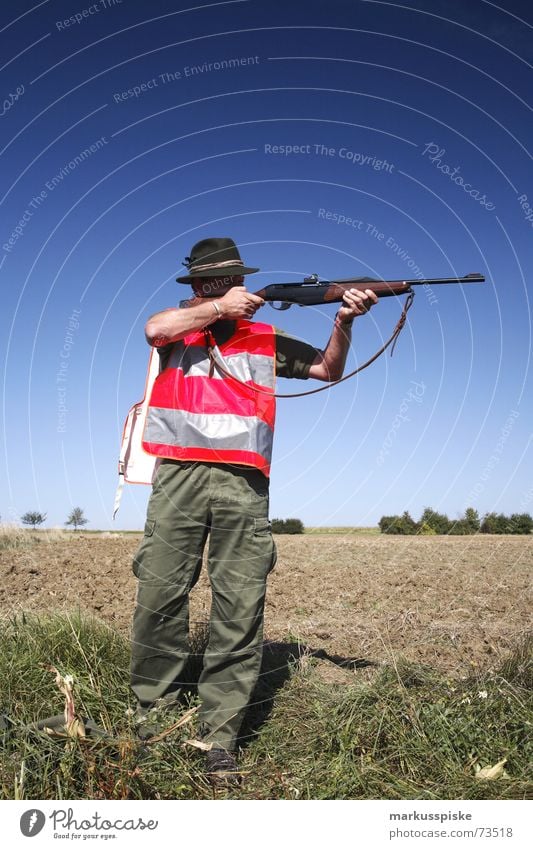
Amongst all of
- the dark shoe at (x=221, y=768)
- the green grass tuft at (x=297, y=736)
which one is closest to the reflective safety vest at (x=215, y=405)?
the green grass tuft at (x=297, y=736)

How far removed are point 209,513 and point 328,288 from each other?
1934 millimetres

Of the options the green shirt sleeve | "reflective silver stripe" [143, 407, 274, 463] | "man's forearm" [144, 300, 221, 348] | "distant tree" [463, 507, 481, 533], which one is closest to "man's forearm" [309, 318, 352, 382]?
the green shirt sleeve

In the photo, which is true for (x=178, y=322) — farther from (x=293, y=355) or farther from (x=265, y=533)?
(x=265, y=533)

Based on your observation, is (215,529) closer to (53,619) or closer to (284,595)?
(53,619)

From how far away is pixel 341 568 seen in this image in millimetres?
11977

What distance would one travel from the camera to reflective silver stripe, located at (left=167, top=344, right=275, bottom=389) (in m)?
4.87

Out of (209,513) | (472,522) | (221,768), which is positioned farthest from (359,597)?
(472,522)

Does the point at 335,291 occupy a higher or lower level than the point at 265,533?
higher

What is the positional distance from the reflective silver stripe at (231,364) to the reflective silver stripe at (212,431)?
0.31 meters

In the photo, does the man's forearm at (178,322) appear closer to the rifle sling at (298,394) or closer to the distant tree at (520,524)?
the rifle sling at (298,394)

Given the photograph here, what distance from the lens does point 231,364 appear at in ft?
16.1
